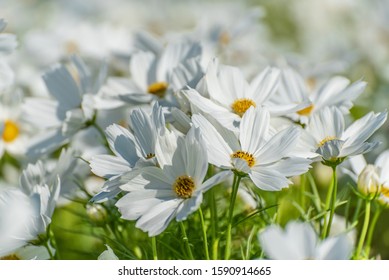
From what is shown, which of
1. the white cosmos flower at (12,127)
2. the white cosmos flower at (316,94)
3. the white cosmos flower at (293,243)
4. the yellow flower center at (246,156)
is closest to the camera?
the white cosmos flower at (293,243)

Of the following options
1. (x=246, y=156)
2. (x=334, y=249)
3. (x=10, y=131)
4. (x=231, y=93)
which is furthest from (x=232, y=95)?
(x=10, y=131)

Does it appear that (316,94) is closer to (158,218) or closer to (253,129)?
(253,129)

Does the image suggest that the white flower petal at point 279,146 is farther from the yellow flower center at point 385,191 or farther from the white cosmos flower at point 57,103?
the white cosmos flower at point 57,103

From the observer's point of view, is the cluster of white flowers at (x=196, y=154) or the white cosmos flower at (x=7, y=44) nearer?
the cluster of white flowers at (x=196, y=154)

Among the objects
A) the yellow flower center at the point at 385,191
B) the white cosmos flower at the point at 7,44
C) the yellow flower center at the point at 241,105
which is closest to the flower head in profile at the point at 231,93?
the yellow flower center at the point at 241,105

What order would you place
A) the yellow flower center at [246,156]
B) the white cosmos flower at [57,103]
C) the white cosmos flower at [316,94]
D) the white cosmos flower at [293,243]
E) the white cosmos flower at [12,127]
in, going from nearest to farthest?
the white cosmos flower at [293,243]
the yellow flower center at [246,156]
the white cosmos flower at [316,94]
the white cosmos flower at [57,103]
the white cosmos flower at [12,127]

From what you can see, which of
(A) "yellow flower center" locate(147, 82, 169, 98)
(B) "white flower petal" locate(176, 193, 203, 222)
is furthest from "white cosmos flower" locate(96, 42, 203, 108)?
(B) "white flower petal" locate(176, 193, 203, 222)
